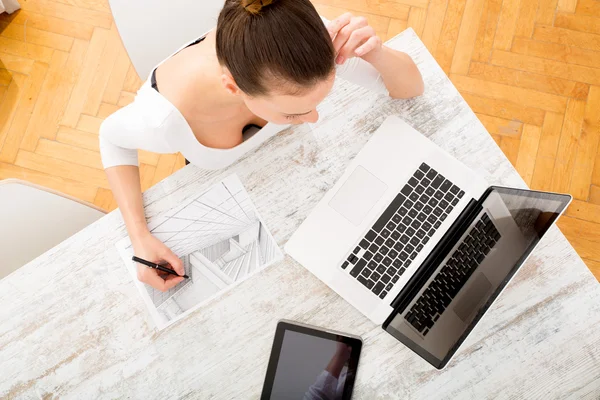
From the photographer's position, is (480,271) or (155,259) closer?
(480,271)

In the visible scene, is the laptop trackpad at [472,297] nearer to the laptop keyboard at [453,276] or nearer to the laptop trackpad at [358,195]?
the laptop keyboard at [453,276]

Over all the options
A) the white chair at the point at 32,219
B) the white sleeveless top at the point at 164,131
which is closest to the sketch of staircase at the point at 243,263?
the white sleeveless top at the point at 164,131

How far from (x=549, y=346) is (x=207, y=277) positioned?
0.75 metres

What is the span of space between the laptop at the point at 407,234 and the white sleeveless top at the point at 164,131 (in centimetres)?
14

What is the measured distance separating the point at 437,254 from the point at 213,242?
19.5 inches

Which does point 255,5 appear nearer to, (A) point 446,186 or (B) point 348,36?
(B) point 348,36

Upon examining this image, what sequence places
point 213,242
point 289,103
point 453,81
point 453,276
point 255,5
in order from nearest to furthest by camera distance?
point 255,5
point 289,103
point 453,276
point 213,242
point 453,81

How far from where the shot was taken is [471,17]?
1796mm

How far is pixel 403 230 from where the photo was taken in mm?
1004

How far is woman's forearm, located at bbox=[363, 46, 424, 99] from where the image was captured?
3.17 feet

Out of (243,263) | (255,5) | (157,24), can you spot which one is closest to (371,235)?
(243,263)

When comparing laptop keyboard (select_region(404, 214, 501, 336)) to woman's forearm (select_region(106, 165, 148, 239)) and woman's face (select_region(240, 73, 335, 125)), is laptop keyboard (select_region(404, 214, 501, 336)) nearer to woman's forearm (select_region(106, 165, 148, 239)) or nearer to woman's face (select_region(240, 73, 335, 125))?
woman's face (select_region(240, 73, 335, 125))

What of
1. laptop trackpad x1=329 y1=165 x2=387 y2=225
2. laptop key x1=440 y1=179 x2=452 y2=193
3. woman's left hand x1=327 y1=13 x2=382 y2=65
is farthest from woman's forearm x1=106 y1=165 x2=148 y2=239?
laptop key x1=440 y1=179 x2=452 y2=193

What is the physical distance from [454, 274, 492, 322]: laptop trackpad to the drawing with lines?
0.39 meters
